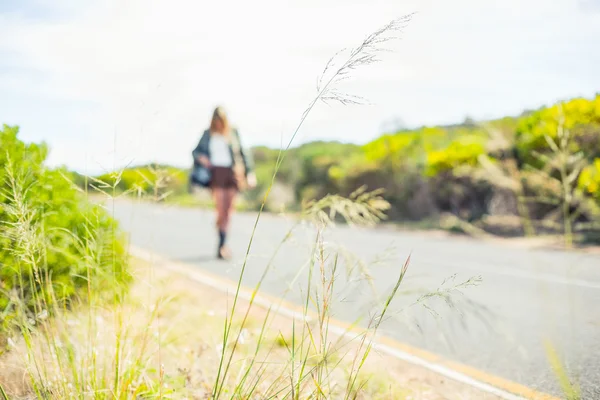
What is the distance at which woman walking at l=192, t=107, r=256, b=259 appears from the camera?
24.8ft

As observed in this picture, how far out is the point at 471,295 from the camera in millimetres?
5582

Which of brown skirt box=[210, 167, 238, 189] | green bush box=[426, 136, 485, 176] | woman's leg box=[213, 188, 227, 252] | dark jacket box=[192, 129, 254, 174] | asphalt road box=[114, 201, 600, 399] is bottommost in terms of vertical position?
asphalt road box=[114, 201, 600, 399]

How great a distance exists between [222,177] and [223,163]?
0.19m

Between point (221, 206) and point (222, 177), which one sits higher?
point (222, 177)

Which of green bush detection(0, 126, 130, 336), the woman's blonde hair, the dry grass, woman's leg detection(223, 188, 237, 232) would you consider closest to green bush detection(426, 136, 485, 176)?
woman's leg detection(223, 188, 237, 232)

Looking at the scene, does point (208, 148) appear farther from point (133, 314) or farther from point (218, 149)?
point (133, 314)

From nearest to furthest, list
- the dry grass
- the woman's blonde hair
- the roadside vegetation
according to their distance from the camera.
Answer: the roadside vegetation < the dry grass < the woman's blonde hair

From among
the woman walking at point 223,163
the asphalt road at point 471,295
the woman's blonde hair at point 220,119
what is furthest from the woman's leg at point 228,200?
the woman's blonde hair at point 220,119

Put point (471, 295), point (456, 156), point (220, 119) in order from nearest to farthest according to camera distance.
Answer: point (471, 295) → point (220, 119) → point (456, 156)

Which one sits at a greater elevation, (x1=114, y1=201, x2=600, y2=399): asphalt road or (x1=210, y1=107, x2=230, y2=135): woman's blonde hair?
(x1=210, y1=107, x2=230, y2=135): woman's blonde hair

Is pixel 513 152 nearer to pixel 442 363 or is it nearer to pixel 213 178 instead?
pixel 213 178

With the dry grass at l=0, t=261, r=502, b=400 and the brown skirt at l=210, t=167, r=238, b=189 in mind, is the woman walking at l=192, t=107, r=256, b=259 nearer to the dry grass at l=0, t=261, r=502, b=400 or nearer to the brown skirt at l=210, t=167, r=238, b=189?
the brown skirt at l=210, t=167, r=238, b=189

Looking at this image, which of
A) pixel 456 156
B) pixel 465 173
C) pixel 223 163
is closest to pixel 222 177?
pixel 223 163

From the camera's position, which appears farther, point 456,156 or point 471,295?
point 456,156
